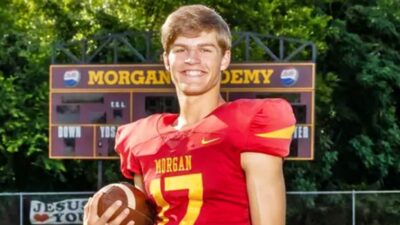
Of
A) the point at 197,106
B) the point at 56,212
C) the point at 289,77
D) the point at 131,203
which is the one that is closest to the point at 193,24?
the point at 197,106

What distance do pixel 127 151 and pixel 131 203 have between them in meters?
0.16

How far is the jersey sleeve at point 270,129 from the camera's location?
8.32ft

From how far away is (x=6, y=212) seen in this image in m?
13.5

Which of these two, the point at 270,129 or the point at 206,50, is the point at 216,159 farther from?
the point at 206,50

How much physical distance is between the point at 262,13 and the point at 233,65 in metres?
4.52

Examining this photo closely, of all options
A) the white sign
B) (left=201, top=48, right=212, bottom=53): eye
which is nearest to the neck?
(left=201, top=48, right=212, bottom=53): eye

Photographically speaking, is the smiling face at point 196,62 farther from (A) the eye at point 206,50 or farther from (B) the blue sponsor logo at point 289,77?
(B) the blue sponsor logo at point 289,77

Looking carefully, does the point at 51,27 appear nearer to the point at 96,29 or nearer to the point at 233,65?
the point at 96,29

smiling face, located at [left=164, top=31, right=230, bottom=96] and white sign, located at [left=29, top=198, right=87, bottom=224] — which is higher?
smiling face, located at [left=164, top=31, right=230, bottom=96]

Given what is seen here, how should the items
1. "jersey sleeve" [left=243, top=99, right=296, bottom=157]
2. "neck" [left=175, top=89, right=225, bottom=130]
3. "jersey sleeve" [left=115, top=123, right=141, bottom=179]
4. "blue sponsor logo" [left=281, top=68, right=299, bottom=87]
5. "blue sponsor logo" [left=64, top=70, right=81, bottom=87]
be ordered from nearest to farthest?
"jersey sleeve" [left=243, top=99, right=296, bottom=157] < "neck" [left=175, top=89, right=225, bottom=130] < "jersey sleeve" [left=115, top=123, right=141, bottom=179] < "blue sponsor logo" [left=281, top=68, right=299, bottom=87] < "blue sponsor logo" [left=64, top=70, right=81, bottom=87]

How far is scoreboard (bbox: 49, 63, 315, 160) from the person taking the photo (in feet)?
42.2

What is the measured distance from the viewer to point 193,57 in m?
2.59

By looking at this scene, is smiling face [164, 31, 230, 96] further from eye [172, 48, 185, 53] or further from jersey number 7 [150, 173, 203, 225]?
jersey number 7 [150, 173, 203, 225]

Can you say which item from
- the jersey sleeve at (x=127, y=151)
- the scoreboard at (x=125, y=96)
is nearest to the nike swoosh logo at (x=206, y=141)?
the jersey sleeve at (x=127, y=151)
